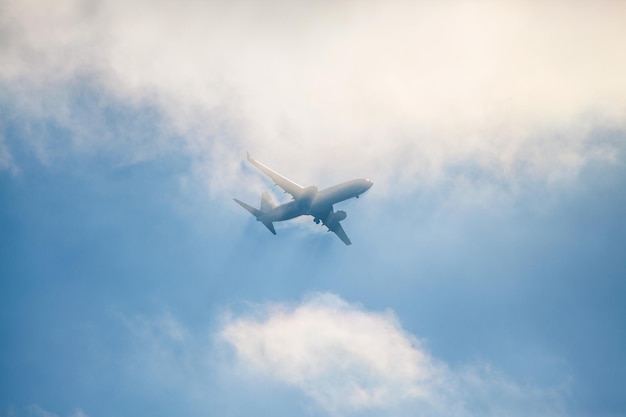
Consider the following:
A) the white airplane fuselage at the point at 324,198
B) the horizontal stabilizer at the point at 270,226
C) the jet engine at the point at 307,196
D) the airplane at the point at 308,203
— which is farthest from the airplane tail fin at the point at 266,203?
the jet engine at the point at 307,196

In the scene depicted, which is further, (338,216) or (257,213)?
(257,213)

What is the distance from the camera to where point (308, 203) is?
128125 mm

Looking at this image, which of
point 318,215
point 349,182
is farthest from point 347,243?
point 349,182

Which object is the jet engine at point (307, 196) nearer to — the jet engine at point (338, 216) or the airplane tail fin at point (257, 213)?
the jet engine at point (338, 216)

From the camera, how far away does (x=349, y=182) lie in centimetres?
12406

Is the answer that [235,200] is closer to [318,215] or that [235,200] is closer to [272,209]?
[272,209]

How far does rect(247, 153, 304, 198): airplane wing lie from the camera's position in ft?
426

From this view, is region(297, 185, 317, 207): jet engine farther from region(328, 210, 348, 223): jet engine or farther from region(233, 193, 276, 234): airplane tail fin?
region(233, 193, 276, 234): airplane tail fin

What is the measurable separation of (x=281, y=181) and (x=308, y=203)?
30.8 feet

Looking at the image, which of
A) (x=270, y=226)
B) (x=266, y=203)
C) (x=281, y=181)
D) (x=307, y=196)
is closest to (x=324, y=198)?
(x=307, y=196)

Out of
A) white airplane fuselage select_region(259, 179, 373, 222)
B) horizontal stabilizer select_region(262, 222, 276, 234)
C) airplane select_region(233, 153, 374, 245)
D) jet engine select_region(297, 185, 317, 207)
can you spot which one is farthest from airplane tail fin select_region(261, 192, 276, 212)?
jet engine select_region(297, 185, 317, 207)

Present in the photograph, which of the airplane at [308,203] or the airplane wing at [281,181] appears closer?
the airplane at [308,203]

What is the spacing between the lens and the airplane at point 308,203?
123981mm

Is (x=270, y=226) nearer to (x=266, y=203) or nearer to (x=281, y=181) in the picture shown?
(x=266, y=203)
